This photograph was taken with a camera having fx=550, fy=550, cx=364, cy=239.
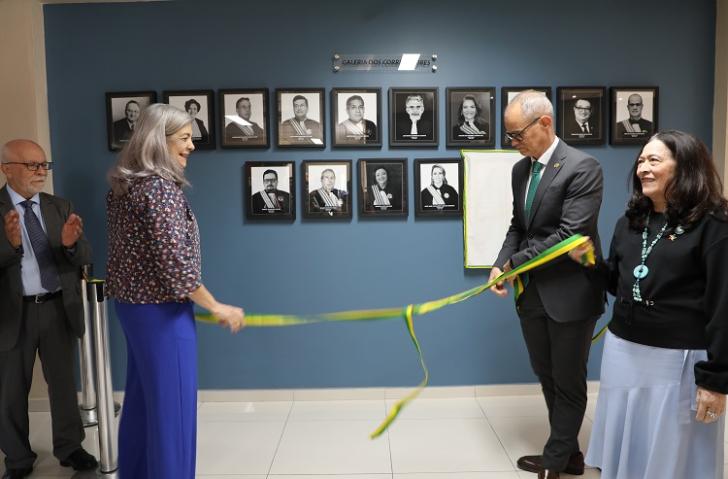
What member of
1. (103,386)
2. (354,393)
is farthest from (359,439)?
(103,386)

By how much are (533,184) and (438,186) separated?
110cm

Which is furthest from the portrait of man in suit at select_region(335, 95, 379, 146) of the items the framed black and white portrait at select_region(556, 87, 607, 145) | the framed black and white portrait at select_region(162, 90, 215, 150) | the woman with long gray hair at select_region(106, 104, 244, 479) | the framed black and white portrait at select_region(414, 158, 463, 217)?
the woman with long gray hair at select_region(106, 104, 244, 479)

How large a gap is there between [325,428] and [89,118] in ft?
8.19

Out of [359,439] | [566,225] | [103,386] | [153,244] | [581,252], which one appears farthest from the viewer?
[359,439]

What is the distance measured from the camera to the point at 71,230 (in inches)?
106

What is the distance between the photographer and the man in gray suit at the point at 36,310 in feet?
8.75

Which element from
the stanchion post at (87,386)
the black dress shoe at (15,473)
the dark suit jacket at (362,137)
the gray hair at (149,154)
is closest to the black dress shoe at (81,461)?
the black dress shoe at (15,473)

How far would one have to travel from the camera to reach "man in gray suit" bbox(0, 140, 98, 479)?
8.75 feet

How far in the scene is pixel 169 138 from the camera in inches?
82.2

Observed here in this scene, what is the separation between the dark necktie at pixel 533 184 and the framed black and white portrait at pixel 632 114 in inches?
54.5

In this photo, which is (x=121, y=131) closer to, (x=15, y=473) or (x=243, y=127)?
(x=243, y=127)

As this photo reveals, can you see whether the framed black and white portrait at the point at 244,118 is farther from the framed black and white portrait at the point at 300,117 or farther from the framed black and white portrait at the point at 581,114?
the framed black and white portrait at the point at 581,114

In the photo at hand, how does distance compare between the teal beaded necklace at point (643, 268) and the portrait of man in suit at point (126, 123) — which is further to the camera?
the portrait of man in suit at point (126, 123)

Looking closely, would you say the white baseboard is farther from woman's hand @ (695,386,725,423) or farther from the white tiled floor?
woman's hand @ (695,386,725,423)
